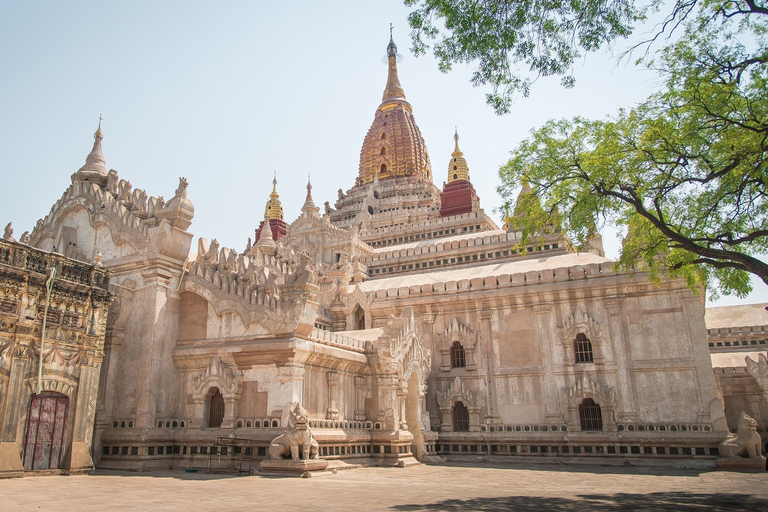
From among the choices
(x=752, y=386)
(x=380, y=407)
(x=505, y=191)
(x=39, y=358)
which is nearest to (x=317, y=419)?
(x=380, y=407)

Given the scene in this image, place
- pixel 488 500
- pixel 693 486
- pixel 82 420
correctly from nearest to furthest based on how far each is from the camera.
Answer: pixel 488 500
pixel 693 486
pixel 82 420

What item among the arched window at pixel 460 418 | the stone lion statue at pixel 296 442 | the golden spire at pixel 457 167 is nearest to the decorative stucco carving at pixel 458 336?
the arched window at pixel 460 418

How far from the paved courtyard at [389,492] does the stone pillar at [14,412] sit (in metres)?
0.78

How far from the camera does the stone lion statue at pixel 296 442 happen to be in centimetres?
1870

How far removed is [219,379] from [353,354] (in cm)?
515

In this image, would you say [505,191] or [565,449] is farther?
[565,449]

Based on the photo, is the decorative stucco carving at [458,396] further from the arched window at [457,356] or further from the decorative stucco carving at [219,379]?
the decorative stucco carving at [219,379]

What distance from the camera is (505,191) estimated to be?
70.8 feet

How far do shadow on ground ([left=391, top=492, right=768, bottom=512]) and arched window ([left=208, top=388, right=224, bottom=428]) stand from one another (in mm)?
11285

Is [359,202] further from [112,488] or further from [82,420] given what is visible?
[112,488]

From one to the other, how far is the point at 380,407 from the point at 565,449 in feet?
29.7

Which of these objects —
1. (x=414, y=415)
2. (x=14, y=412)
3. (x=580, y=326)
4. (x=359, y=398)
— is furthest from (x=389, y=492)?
(x=580, y=326)

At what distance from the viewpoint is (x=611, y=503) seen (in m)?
12.8

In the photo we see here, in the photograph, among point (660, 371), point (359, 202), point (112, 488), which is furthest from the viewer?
point (359, 202)
